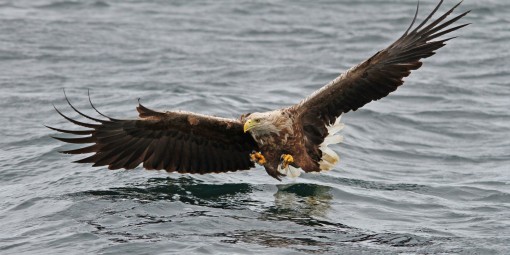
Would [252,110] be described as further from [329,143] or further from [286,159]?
[286,159]

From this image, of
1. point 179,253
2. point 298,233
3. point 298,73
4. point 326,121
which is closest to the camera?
point 179,253

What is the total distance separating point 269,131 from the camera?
410 inches

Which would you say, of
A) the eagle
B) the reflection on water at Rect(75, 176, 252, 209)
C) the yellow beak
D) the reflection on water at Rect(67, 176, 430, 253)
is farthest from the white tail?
the yellow beak

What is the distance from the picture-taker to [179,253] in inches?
335

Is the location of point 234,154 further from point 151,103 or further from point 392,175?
point 151,103

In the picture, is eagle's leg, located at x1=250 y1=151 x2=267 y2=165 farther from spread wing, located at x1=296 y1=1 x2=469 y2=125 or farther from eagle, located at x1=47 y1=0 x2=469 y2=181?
spread wing, located at x1=296 y1=1 x2=469 y2=125

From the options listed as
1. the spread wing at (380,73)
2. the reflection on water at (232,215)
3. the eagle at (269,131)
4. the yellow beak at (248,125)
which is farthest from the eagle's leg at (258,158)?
the spread wing at (380,73)

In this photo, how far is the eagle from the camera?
10.4 m

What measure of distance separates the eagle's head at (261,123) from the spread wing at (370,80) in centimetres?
41

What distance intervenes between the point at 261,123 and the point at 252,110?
4600 mm

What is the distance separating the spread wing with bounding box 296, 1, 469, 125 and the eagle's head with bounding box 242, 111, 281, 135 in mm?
440

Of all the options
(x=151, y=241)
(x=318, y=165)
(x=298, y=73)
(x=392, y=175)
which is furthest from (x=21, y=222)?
(x=298, y=73)

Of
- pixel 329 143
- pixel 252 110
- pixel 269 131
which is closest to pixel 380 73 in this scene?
pixel 329 143

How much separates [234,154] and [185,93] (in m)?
4.90
